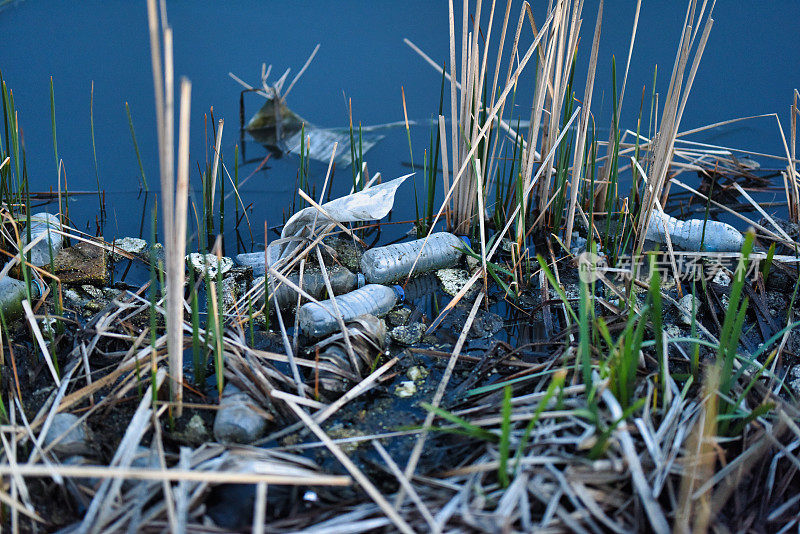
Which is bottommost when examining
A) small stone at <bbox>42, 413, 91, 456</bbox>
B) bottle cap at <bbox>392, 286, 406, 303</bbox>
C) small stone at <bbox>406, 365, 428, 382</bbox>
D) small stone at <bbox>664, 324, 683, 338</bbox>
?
small stone at <bbox>406, 365, 428, 382</bbox>

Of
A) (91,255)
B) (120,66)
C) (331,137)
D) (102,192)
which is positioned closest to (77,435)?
(91,255)

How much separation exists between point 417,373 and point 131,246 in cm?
151

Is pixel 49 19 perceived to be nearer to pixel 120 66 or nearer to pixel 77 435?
pixel 120 66

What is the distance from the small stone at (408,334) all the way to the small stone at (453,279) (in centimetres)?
38

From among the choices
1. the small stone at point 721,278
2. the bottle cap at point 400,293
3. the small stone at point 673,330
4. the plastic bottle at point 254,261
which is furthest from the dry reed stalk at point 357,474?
the small stone at point 721,278

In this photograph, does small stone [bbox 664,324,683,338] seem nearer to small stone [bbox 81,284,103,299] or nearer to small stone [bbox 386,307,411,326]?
small stone [bbox 386,307,411,326]

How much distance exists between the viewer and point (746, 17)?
5.07 m

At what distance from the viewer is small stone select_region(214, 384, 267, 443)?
5.55 feet

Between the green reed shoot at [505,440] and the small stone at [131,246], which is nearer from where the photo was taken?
the green reed shoot at [505,440]

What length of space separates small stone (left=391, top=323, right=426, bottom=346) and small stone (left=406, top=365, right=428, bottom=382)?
15 cm

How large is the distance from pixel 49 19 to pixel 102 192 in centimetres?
283

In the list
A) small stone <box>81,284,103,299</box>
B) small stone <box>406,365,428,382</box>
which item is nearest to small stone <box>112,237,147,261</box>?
small stone <box>81,284,103,299</box>

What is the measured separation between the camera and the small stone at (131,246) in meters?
2.71

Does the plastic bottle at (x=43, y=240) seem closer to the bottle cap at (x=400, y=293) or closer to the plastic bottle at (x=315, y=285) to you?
the plastic bottle at (x=315, y=285)
